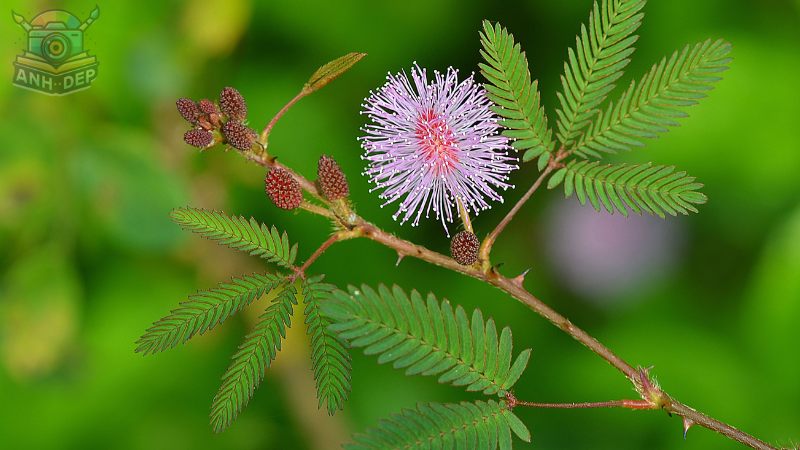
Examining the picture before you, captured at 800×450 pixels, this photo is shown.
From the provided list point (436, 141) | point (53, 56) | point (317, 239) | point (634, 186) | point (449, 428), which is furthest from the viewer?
point (317, 239)

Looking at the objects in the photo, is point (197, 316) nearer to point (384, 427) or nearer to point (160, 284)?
point (384, 427)

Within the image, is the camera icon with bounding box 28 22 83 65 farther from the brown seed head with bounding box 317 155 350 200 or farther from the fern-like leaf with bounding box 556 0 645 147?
the fern-like leaf with bounding box 556 0 645 147

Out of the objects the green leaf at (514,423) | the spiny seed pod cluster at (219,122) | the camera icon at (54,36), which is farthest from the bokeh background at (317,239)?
the green leaf at (514,423)

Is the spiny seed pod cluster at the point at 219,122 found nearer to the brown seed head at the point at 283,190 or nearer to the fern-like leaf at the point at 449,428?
the brown seed head at the point at 283,190

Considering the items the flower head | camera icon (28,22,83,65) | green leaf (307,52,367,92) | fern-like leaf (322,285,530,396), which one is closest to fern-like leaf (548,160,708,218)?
the flower head

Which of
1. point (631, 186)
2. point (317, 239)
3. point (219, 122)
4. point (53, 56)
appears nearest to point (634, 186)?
point (631, 186)

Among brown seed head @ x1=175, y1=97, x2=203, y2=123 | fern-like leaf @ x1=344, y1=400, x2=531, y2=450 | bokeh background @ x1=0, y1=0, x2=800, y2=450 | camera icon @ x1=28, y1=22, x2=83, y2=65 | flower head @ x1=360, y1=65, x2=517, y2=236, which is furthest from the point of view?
bokeh background @ x1=0, y1=0, x2=800, y2=450

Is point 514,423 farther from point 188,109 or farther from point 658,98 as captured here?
point 188,109
